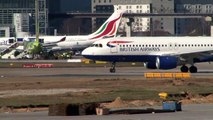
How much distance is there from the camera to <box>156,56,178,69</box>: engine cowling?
91.7 metres

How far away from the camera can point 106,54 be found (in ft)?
314

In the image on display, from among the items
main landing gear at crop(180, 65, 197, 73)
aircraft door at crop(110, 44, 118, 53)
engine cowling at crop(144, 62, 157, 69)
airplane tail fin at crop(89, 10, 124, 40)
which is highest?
airplane tail fin at crop(89, 10, 124, 40)

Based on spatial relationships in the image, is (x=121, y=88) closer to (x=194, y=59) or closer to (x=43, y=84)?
(x=43, y=84)

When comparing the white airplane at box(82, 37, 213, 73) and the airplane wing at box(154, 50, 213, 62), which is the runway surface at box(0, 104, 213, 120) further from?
the white airplane at box(82, 37, 213, 73)

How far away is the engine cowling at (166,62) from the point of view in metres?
91.7

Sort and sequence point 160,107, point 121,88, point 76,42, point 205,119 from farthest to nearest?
point 76,42 → point 121,88 → point 160,107 → point 205,119

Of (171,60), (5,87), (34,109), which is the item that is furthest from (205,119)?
(171,60)

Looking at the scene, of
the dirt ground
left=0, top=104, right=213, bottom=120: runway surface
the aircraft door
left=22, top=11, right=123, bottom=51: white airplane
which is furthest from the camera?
left=22, top=11, right=123, bottom=51: white airplane

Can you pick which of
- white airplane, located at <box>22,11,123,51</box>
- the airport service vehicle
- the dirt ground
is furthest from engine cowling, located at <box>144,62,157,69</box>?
the airport service vehicle

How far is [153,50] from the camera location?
3745 inches

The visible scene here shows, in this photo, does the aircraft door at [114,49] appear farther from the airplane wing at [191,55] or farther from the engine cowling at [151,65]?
the airplane wing at [191,55]

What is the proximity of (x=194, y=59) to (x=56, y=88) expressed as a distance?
26.4 meters

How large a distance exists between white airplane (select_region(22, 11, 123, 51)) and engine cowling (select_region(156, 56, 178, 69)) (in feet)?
255

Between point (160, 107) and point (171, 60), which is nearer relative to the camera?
point (160, 107)
